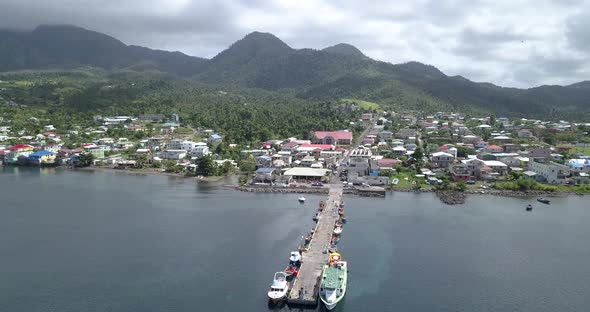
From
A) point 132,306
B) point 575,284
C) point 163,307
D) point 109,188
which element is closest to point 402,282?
point 575,284

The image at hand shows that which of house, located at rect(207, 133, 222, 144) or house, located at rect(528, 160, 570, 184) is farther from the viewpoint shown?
house, located at rect(207, 133, 222, 144)

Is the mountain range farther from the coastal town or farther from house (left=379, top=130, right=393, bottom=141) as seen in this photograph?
house (left=379, top=130, right=393, bottom=141)

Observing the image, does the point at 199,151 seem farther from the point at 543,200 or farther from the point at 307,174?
the point at 543,200

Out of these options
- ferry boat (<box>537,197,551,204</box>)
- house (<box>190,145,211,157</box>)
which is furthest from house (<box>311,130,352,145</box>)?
ferry boat (<box>537,197,551,204</box>)

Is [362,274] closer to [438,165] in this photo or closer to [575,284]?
[575,284]

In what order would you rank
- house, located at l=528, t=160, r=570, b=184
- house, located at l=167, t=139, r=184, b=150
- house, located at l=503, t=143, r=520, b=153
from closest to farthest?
house, located at l=528, t=160, r=570, b=184, house, located at l=503, t=143, r=520, b=153, house, located at l=167, t=139, r=184, b=150
